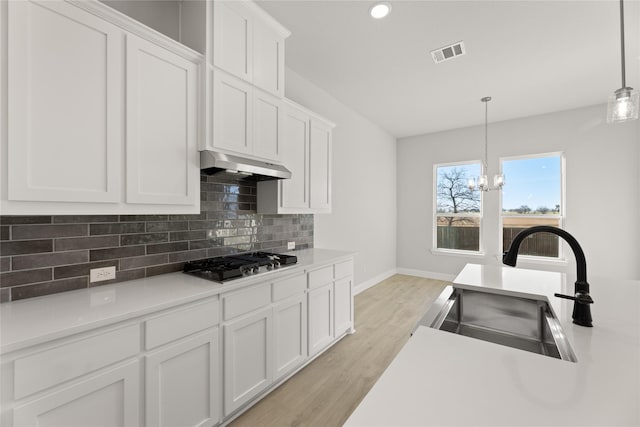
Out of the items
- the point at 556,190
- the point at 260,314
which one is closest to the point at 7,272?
the point at 260,314

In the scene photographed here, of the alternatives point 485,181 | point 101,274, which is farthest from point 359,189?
point 101,274

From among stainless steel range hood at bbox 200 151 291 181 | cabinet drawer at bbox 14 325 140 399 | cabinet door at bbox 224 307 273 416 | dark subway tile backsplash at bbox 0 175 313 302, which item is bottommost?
cabinet door at bbox 224 307 273 416

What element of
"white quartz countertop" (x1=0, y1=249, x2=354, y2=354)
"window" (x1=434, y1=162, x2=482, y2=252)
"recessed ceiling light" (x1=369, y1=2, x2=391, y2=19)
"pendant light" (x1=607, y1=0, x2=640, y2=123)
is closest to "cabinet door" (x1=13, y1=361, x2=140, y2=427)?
"white quartz countertop" (x1=0, y1=249, x2=354, y2=354)

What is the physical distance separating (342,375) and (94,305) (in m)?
1.89

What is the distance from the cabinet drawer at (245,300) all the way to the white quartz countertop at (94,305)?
0.18 ft

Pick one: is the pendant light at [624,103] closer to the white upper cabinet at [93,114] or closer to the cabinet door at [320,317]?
the cabinet door at [320,317]

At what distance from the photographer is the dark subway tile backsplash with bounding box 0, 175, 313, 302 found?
4.45ft

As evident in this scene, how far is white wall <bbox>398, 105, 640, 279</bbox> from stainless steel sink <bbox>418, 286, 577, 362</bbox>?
3934 mm

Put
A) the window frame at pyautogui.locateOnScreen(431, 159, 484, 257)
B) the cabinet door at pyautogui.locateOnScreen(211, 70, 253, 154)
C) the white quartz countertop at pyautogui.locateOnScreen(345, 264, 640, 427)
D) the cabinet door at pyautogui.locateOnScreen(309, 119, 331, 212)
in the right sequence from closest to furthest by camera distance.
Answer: the white quartz countertop at pyautogui.locateOnScreen(345, 264, 640, 427)
the cabinet door at pyautogui.locateOnScreen(211, 70, 253, 154)
the cabinet door at pyautogui.locateOnScreen(309, 119, 331, 212)
the window frame at pyautogui.locateOnScreen(431, 159, 484, 257)

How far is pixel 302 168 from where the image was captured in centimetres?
273

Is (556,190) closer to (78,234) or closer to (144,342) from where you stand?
(144,342)

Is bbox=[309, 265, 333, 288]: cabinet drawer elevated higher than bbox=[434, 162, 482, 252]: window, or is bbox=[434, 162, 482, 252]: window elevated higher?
bbox=[434, 162, 482, 252]: window

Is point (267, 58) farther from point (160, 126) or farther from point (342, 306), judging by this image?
point (342, 306)

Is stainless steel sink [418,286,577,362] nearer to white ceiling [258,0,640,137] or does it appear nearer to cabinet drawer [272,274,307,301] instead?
cabinet drawer [272,274,307,301]
